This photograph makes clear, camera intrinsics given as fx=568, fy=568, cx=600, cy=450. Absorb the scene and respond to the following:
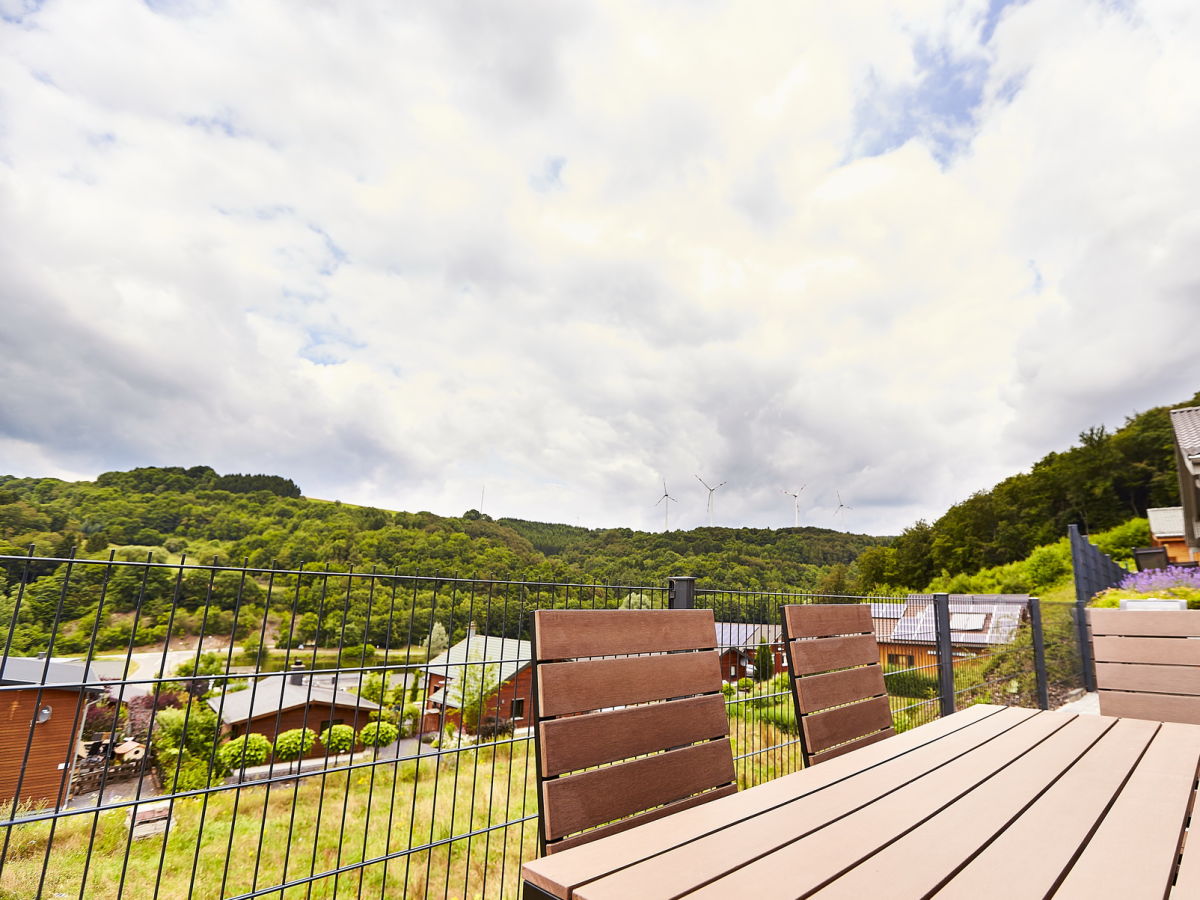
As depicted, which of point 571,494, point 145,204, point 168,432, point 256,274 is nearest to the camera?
point 145,204

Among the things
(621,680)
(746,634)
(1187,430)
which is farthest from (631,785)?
(1187,430)

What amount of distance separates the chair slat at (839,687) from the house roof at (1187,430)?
10.1 m

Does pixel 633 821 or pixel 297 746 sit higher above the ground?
pixel 633 821

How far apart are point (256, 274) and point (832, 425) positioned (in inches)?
2122

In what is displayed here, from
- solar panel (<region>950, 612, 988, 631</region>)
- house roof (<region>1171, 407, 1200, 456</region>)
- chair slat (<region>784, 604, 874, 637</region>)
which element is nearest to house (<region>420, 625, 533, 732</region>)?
chair slat (<region>784, 604, 874, 637</region>)

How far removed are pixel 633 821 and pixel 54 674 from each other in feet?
6.47

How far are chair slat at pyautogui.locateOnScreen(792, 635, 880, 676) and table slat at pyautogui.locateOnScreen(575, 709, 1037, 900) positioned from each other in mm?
349

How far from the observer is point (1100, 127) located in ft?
36.9

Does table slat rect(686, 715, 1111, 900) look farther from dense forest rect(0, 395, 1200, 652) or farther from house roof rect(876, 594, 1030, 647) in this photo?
house roof rect(876, 594, 1030, 647)

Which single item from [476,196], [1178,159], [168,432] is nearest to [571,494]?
[168,432]

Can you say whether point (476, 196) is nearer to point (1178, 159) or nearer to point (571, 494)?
point (1178, 159)

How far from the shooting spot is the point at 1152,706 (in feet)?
7.34

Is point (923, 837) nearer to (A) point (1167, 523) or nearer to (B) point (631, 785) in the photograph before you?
(B) point (631, 785)

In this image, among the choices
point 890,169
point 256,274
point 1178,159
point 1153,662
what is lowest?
point 1153,662
